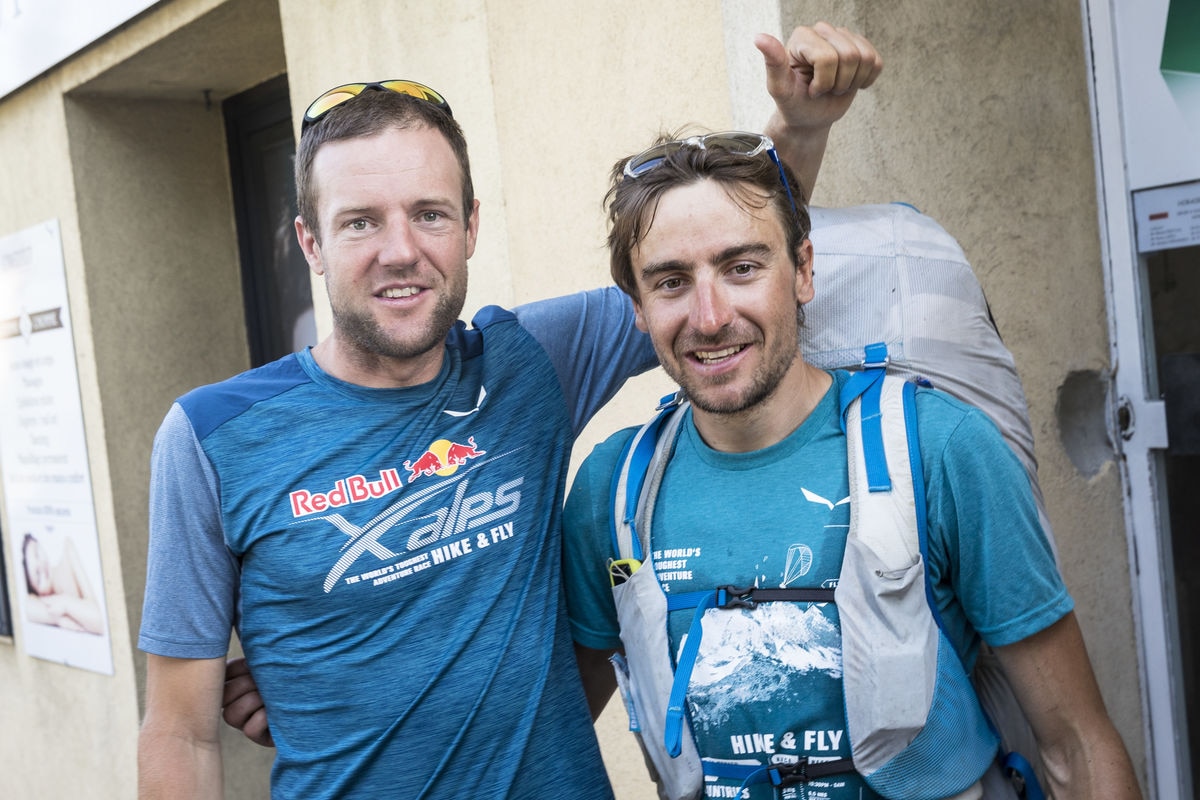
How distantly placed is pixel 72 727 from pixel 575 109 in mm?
4047

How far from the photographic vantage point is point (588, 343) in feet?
7.71

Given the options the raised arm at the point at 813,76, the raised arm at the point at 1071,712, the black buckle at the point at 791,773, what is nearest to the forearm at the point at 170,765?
the black buckle at the point at 791,773

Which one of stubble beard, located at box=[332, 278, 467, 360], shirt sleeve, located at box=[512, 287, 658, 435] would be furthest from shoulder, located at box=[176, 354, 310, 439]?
shirt sleeve, located at box=[512, 287, 658, 435]

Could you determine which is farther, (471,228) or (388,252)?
(471,228)

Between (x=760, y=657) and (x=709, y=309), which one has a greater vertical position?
(x=709, y=309)

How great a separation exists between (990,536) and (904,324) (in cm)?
40

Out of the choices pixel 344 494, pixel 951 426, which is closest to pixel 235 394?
pixel 344 494

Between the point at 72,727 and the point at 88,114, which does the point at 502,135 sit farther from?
the point at 72,727

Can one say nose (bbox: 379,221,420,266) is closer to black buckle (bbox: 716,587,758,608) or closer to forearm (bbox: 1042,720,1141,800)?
black buckle (bbox: 716,587,758,608)

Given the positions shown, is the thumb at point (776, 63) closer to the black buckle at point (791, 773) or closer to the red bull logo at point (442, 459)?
the red bull logo at point (442, 459)

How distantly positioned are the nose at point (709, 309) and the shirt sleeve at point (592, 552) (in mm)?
326

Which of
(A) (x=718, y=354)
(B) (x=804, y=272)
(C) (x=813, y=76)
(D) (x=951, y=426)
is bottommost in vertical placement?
(D) (x=951, y=426)

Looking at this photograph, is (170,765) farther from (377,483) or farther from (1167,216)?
(1167,216)

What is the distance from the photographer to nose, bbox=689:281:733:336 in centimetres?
180
